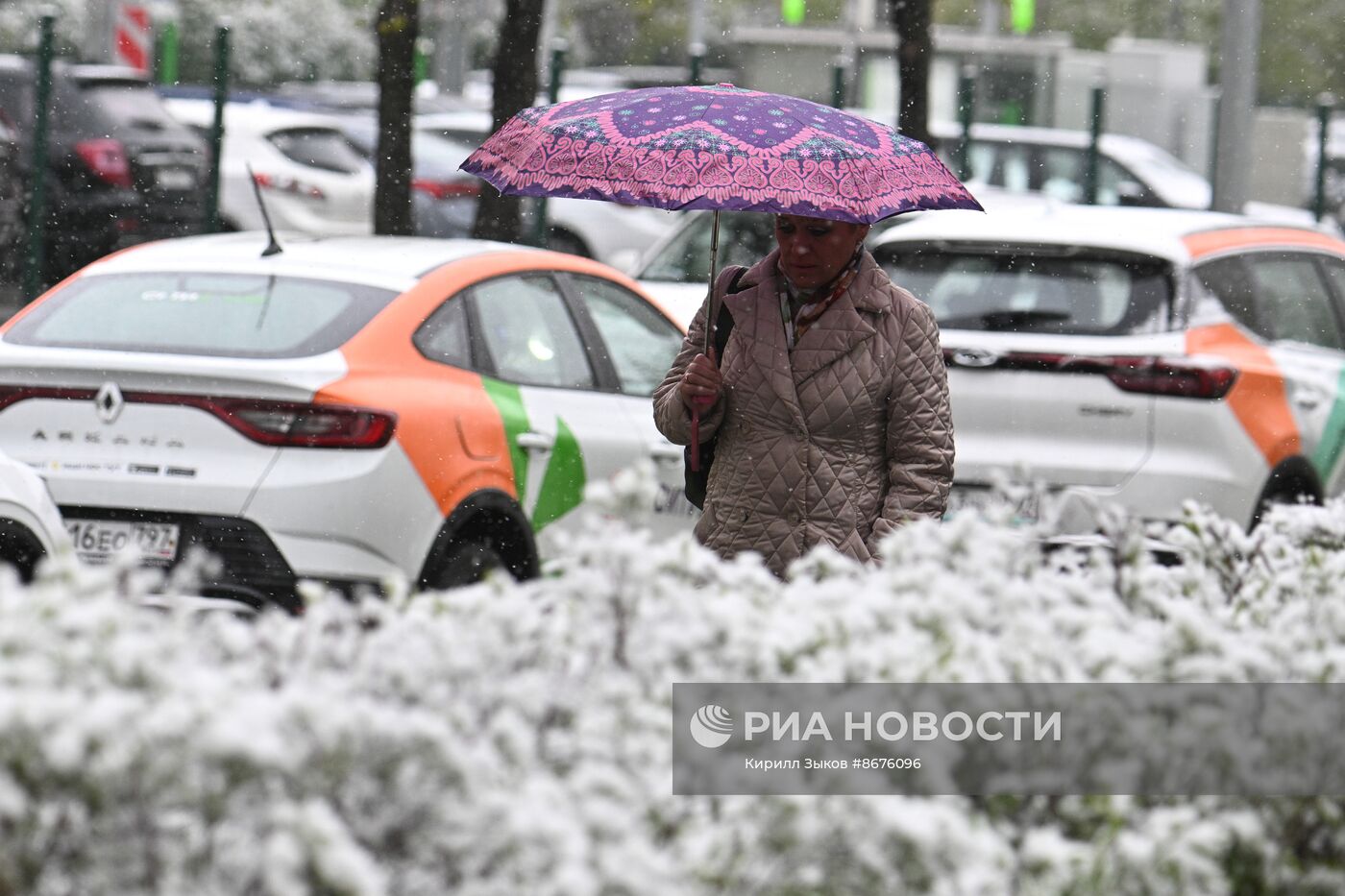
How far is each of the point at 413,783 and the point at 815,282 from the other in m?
2.44

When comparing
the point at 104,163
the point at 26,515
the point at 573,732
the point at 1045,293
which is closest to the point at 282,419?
the point at 26,515

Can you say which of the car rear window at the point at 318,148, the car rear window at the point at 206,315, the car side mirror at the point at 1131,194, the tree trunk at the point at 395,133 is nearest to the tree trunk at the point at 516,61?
the tree trunk at the point at 395,133

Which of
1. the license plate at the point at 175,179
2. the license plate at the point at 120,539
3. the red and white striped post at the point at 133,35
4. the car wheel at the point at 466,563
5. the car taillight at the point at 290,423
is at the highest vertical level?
the red and white striped post at the point at 133,35

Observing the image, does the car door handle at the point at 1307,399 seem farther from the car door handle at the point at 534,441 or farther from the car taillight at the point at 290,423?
the car taillight at the point at 290,423

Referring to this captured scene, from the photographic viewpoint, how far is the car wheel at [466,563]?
6605mm

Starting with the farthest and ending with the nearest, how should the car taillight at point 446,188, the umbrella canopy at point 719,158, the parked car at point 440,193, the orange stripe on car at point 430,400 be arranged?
the car taillight at point 446,188 < the parked car at point 440,193 < the orange stripe on car at point 430,400 < the umbrella canopy at point 719,158

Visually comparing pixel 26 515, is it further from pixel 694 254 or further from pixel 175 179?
pixel 175 179

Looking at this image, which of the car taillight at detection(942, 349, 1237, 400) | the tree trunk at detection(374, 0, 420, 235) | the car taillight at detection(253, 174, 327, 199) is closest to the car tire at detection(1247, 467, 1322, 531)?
the car taillight at detection(942, 349, 1237, 400)

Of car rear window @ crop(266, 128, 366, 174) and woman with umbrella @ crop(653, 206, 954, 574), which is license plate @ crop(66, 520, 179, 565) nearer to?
woman with umbrella @ crop(653, 206, 954, 574)

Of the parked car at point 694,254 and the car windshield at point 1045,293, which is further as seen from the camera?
the parked car at point 694,254

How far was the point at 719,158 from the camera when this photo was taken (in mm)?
4559

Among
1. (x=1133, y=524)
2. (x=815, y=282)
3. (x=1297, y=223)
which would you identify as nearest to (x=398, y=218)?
(x=1297, y=223)

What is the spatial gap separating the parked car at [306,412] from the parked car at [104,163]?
7190 millimetres

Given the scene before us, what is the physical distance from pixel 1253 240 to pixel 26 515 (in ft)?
16.8
